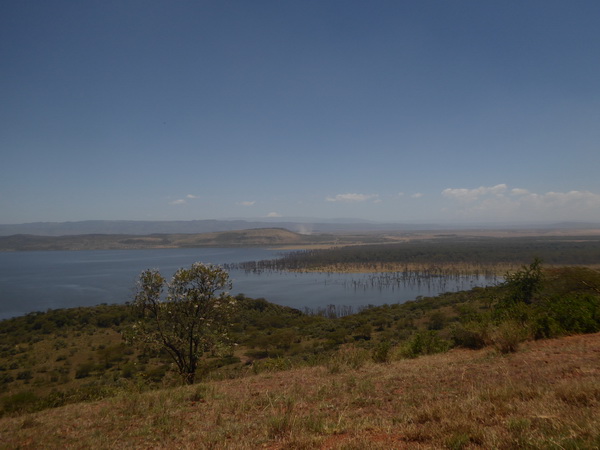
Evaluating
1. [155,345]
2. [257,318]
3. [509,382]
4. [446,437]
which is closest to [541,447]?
[446,437]

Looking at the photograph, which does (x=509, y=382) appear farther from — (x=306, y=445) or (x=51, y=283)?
(x=51, y=283)

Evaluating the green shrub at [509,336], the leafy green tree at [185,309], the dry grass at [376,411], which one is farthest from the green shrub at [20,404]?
the green shrub at [509,336]

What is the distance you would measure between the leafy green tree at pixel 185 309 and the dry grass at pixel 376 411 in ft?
11.8

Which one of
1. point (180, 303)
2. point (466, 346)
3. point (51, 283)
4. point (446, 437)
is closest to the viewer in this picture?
point (446, 437)

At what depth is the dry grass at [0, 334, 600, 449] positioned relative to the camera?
4270 millimetres

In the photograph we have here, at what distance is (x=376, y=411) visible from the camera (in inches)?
242

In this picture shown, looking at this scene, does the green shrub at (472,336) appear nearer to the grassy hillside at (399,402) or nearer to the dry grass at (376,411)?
the grassy hillside at (399,402)

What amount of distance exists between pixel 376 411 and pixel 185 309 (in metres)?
9.64

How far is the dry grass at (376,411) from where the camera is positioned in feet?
14.0

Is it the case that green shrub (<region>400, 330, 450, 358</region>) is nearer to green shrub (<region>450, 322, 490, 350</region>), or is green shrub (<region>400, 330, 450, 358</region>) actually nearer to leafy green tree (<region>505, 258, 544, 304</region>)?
green shrub (<region>450, 322, 490, 350</region>)

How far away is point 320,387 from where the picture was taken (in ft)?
26.6

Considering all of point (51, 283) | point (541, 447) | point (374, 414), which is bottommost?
point (51, 283)

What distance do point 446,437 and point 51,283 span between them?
5111 inches

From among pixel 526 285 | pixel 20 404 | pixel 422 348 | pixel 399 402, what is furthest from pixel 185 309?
pixel 526 285
